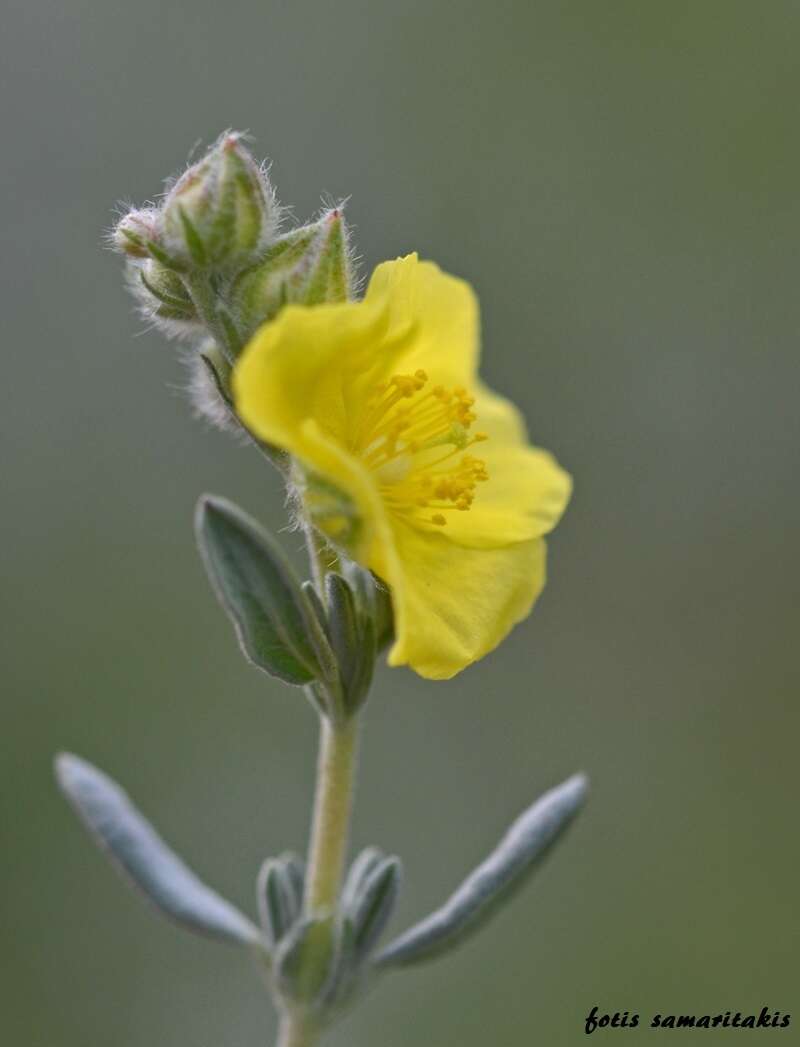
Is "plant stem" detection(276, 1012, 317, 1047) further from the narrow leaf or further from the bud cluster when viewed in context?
the bud cluster

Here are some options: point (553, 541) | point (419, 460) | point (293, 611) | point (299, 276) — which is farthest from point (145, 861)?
point (553, 541)

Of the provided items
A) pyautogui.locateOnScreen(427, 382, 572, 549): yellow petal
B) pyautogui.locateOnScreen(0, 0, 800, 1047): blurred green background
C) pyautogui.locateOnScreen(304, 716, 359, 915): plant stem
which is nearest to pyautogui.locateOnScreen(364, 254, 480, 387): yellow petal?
pyautogui.locateOnScreen(427, 382, 572, 549): yellow petal

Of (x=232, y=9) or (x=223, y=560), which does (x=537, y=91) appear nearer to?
(x=232, y=9)

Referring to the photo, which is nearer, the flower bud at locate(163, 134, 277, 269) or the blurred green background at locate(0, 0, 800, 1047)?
the flower bud at locate(163, 134, 277, 269)

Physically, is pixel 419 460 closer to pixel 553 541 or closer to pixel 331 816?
pixel 331 816

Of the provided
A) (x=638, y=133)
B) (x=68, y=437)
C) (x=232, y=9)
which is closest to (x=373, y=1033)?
(x=68, y=437)

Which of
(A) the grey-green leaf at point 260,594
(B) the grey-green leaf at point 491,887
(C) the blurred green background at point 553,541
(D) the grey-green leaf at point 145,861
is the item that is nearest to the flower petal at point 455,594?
(A) the grey-green leaf at point 260,594
